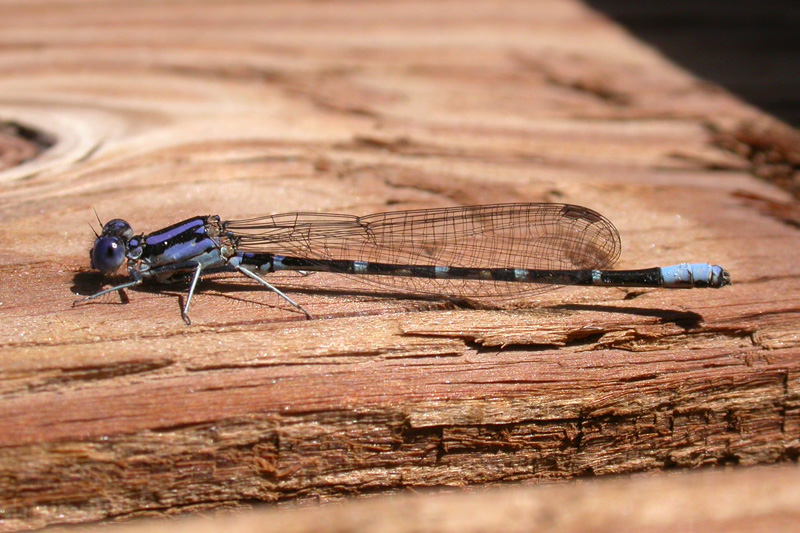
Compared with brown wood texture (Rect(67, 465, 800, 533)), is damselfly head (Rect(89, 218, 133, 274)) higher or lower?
higher

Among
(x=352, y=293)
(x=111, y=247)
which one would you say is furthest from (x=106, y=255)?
(x=352, y=293)

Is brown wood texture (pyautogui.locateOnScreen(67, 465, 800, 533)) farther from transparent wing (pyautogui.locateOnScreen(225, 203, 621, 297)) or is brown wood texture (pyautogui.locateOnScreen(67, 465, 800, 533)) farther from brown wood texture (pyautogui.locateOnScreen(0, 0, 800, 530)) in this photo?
transparent wing (pyautogui.locateOnScreen(225, 203, 621, 297))

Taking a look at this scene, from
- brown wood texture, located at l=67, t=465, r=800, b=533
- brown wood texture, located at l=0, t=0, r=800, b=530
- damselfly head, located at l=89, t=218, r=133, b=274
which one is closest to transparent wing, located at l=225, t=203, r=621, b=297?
brown wood texture, located at l=0, t=0, r=800, b=530

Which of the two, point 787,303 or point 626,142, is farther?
point 626,142

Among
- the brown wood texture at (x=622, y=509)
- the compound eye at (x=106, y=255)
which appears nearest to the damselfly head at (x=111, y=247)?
the compound eye at (x=106, y=255)

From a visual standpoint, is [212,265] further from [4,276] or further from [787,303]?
[787,303]

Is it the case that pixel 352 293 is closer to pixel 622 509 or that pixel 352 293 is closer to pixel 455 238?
pixel 455 238

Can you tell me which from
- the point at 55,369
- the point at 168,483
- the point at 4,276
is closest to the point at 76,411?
the point at 55,369
